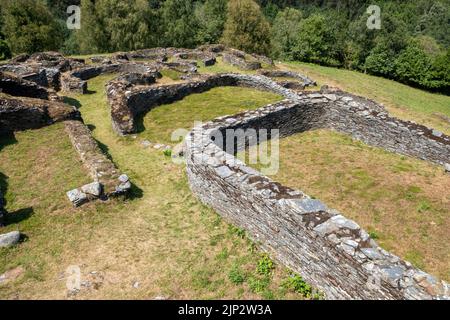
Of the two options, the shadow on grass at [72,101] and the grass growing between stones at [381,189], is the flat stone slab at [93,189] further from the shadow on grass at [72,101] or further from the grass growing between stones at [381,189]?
the shadow on grass at [72,101]

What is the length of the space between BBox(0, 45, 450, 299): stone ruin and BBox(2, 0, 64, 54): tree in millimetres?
29100

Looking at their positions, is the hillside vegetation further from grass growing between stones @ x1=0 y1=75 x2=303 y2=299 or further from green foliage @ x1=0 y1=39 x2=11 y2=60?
grass growing between stones @ x1=0 y1=75 x2=303 y2=299

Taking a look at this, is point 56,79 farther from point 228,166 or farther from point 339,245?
point 339,245

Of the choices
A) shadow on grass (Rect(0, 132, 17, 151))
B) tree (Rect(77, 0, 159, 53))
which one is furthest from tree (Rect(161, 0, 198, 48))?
shadow on grass (Rect(0, 132, 17, 151))

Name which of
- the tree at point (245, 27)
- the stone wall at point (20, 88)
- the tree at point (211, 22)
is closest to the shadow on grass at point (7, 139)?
the stone wall at point (20, 88)

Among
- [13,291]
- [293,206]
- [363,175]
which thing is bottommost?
[13,291]

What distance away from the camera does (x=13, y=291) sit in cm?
819

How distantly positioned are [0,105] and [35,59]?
21.1 metres

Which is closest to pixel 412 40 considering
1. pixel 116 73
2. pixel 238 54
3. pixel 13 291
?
pixel 238 54

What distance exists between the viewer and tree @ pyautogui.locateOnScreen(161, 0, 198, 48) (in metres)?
64.9

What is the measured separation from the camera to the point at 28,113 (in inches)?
659

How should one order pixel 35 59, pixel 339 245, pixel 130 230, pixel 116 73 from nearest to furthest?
pixel 339 245, pixel 130 230, pixel 116 73, pixel 35 59

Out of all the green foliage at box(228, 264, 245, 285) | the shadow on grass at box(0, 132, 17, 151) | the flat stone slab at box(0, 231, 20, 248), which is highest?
the shadow on grass at box(0, 132, 17, 151)

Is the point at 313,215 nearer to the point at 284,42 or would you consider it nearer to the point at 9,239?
the point at 9,239
